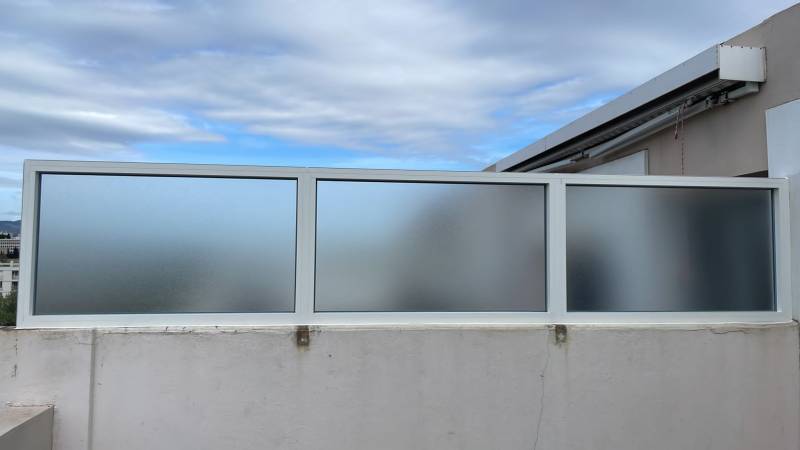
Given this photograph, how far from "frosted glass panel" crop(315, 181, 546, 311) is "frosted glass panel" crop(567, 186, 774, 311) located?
0.31 metres

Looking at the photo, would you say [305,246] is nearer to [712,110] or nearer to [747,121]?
[747,121]

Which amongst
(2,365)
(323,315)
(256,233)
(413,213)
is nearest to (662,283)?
(413,213)

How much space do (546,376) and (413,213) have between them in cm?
133

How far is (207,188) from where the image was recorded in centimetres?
362

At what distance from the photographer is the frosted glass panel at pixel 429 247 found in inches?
145

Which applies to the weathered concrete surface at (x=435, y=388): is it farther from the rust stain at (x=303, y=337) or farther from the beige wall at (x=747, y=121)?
the beige wall at (x=747, y=121)

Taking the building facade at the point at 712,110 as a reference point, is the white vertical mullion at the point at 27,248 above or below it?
below

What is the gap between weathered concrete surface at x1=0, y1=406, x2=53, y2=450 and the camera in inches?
116

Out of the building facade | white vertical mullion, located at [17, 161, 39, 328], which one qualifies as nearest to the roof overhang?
the building facade

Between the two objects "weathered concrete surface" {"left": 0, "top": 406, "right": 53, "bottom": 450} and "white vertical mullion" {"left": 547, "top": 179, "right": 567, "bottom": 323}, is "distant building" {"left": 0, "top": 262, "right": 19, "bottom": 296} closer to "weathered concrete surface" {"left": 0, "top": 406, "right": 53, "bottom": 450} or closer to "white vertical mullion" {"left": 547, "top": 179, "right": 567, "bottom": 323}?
"weathered concrete surface" {"left": 0, "top": 406, "right": 53, "bottom": 450}

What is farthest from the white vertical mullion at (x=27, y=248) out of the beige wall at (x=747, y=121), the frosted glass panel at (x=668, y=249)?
the beige wall at (x=747, y=121)

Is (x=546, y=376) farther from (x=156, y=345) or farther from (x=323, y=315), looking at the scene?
(x=156, y=345)

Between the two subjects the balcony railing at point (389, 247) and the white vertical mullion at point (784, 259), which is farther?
the white vertical mullion at point (784, 259)

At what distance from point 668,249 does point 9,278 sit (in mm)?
4429
